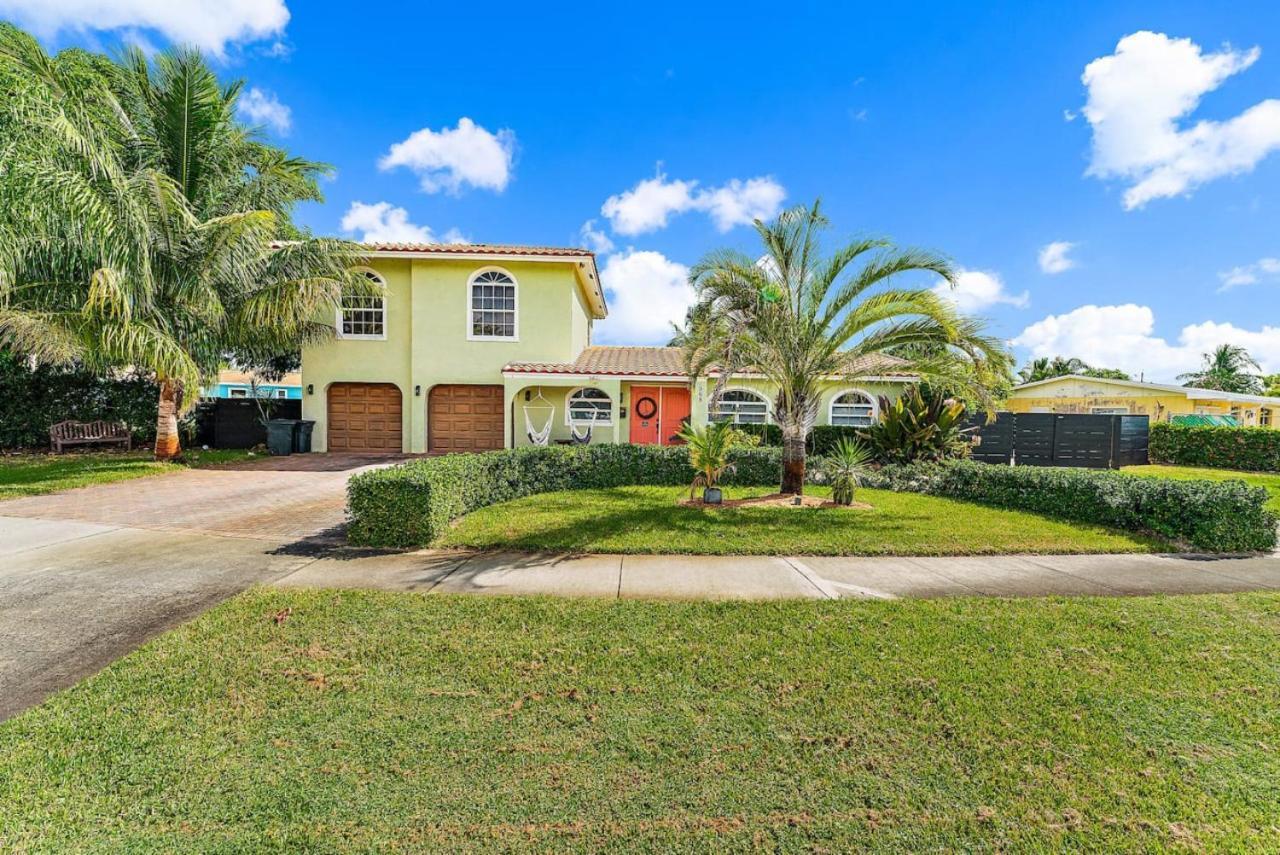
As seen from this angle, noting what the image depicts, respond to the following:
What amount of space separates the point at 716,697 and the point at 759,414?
1459 centimetres

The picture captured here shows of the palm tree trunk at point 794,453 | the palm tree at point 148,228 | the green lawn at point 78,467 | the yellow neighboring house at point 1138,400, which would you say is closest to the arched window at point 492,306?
the palm tree at point 148,228

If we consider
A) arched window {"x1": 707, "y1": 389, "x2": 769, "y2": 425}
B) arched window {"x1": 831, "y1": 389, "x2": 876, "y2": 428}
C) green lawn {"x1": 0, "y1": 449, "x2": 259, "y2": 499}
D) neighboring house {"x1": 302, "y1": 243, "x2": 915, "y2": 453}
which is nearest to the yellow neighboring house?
arched window {"x1": 831, "y1": 389, "x2": 876, "y2": 428}

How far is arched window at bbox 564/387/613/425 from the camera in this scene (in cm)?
1681

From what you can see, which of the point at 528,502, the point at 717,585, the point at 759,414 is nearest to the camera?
Answer: the point at 717,585

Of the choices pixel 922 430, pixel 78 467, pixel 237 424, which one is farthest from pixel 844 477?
pixel 237 424

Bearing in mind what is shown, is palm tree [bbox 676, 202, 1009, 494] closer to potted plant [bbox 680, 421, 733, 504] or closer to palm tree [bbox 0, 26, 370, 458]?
potted plant [bbox 680, 421, 733, 504]

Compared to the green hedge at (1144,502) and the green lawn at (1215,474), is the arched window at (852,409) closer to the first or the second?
the green lawn at (1215,474)

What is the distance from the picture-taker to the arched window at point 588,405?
55.2 feet

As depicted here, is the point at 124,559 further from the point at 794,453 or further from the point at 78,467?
the point at 794,453

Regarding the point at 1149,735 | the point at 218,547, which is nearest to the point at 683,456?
the point at 218,547

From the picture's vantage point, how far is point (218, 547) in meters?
6.38

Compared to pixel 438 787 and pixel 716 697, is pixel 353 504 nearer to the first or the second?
pixel 438 787

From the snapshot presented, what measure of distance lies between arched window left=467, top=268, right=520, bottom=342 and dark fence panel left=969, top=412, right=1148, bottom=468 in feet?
51.7

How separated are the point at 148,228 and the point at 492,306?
8.10 m
